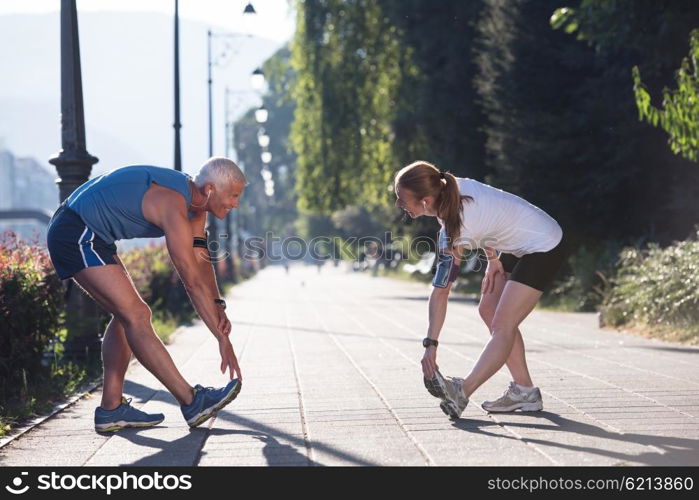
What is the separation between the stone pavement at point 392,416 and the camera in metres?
5.60

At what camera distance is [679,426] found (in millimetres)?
6367

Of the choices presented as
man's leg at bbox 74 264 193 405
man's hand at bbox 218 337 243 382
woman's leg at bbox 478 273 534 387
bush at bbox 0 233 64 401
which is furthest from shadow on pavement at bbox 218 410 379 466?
bush at bbox 0 233 64 401

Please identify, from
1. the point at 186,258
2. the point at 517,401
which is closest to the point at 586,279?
the point at 517,401

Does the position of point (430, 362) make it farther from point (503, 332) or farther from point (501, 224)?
point (501, 224)

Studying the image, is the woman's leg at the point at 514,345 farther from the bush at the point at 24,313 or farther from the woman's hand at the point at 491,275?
the bush at the point at 24,313

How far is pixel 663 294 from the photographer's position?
1434 centimetres

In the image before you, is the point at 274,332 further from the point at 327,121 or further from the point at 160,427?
the point at 327,121

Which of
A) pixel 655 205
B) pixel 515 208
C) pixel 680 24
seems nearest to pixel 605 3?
pixel 680 24

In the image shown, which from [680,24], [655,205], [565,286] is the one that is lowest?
[565,286]

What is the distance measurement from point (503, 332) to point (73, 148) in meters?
6.05

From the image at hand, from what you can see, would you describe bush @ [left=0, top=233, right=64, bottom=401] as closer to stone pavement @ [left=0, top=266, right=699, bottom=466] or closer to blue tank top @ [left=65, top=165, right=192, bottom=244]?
stone pavement @ [left=0, top=266, right=699, bottom=466]

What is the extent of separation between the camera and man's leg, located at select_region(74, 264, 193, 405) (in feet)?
20.7

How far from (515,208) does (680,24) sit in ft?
36.4
